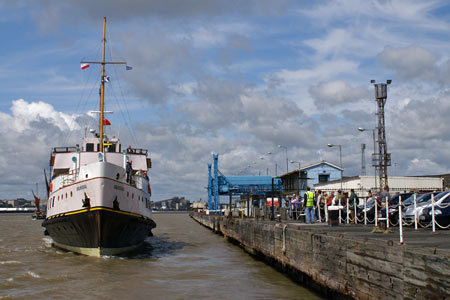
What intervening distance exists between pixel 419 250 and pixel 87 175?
1497 cm

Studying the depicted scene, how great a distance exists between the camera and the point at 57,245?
24188 mm

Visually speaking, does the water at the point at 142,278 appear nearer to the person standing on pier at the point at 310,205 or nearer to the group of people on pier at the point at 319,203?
the person standing on pier at the point at 310,205

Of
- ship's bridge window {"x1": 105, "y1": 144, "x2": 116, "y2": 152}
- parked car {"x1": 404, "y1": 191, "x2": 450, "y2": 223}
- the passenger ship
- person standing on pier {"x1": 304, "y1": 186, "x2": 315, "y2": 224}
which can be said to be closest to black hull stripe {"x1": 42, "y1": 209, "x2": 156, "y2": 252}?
the passenger ship

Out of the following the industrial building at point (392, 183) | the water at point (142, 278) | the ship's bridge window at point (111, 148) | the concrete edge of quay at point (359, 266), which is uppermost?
the ship's bridge window at point (111, 148)

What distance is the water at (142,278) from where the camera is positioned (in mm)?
13339

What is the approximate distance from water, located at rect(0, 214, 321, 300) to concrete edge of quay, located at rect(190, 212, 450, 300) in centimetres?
66

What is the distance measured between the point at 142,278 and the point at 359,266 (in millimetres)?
8220

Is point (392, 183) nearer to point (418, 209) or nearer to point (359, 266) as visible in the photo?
point (418, 209)

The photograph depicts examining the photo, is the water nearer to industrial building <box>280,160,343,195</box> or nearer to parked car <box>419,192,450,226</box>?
parked car <box>419,192,450,226</box>

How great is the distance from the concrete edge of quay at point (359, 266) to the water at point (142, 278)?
0.66 meters

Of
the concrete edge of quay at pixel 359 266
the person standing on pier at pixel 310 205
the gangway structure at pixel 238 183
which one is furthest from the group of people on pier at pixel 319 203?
the gangway structure at pixel 238 183

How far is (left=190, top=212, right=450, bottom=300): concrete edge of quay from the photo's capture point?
7.44 metres

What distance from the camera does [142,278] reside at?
15859 millimetres

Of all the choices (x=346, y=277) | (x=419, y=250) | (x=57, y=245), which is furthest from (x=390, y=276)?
(x=57, y=245)
